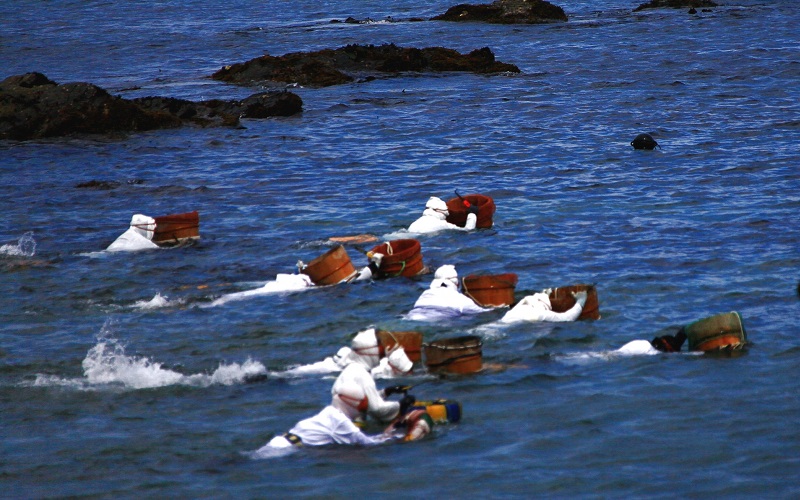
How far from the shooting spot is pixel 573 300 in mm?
15477

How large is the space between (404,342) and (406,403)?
190 centimetres

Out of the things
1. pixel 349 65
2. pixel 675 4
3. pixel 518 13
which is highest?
pixel 675 4

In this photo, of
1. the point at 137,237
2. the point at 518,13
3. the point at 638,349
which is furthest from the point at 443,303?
the point at 518,13

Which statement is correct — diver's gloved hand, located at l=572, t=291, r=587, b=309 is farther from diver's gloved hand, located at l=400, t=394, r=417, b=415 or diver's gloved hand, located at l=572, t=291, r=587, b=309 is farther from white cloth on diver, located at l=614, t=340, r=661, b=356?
diver's gloved hand, located at l=400, t=394, r=417, b=415

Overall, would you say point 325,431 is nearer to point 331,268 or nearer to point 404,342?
point 404,342

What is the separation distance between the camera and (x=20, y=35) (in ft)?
193

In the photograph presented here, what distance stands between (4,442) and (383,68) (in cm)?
3073

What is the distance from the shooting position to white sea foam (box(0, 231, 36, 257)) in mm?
20027

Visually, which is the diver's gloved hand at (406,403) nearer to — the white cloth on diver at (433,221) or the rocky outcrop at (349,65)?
the white cloth on diver at (433,221)

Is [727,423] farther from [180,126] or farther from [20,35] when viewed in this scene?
[20,35]

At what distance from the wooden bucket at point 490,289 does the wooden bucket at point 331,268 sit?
244cm

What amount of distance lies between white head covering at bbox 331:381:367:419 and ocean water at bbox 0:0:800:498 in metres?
0.57

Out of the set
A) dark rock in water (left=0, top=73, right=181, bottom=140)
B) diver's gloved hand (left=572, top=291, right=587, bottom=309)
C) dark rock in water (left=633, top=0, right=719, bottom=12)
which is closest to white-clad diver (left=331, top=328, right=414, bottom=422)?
diver's gloved hand (left=572, top=291, right=587, bottom=309)

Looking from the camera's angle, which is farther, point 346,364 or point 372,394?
point 346,364
